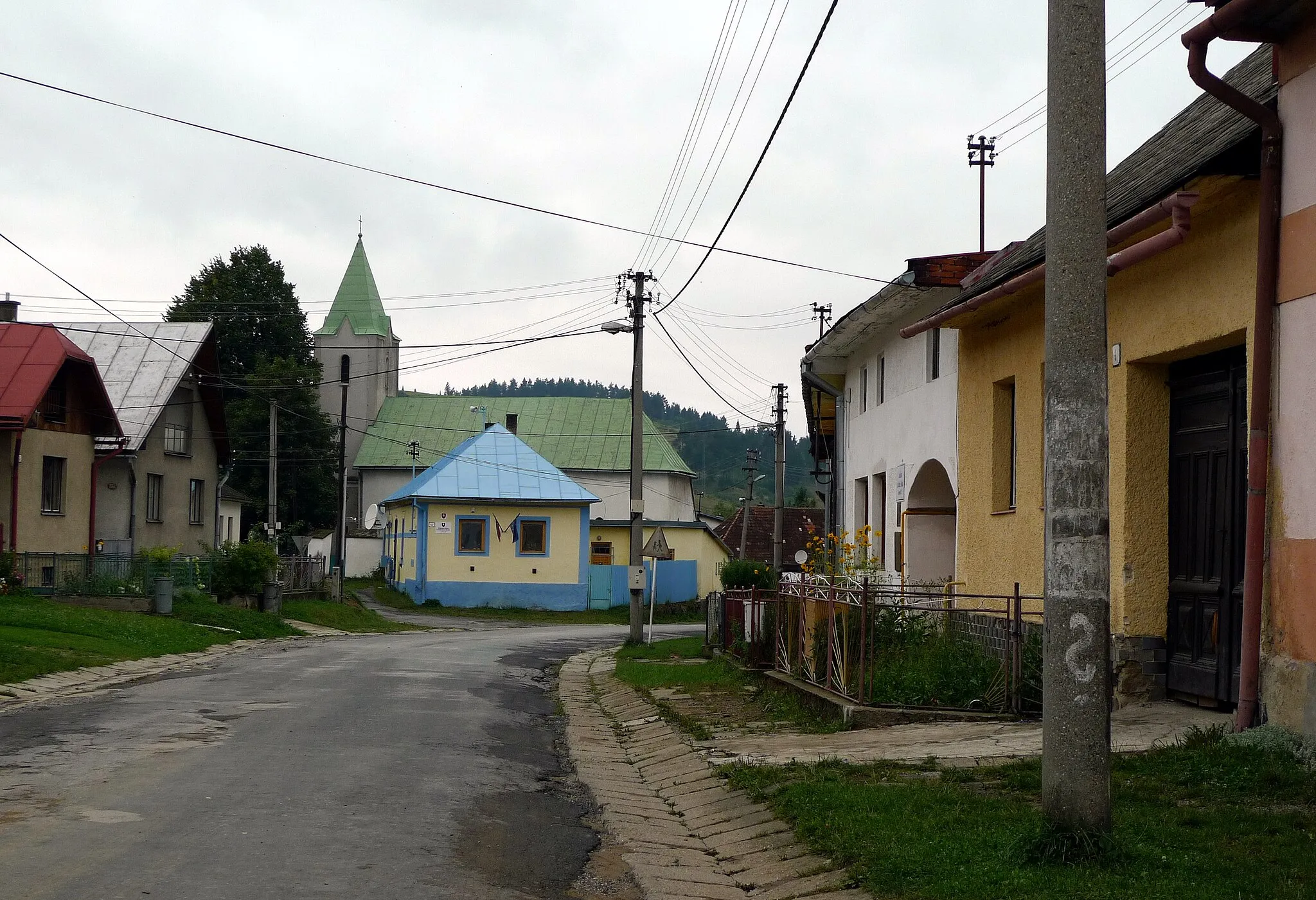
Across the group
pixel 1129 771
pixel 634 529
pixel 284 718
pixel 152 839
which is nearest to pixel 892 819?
pixel 1129 771

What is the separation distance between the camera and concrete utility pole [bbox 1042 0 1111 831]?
5.89m

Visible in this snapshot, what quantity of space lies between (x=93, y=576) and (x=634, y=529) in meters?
11.7

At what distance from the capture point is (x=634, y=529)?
2836 centimetres

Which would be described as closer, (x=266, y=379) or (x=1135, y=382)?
(x=1135, y=382)

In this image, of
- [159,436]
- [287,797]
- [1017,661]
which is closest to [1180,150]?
[1017,661]

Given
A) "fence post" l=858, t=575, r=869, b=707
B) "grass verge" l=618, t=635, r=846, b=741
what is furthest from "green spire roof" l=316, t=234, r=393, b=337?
"fence post" l=858, t=575, r=869, b=707

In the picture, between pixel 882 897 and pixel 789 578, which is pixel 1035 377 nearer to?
pixel 882 897

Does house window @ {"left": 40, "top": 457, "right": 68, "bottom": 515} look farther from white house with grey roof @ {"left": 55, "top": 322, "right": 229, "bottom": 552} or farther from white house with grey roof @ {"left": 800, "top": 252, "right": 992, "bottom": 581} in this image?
white house with grey roof @ {"left": 800, "top": 252, "right": 992, "bottom": 581}

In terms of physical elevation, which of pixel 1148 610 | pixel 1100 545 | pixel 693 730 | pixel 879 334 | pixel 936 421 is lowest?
pixel 693 730

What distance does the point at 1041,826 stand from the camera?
6152 mm

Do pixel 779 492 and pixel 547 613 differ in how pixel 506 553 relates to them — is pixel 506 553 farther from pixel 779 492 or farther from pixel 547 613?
pixel 779 492

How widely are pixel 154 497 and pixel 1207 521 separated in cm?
3170

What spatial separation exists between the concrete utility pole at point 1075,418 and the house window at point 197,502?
35564mm

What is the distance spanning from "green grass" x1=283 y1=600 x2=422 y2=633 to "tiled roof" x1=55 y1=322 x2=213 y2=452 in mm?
6002
